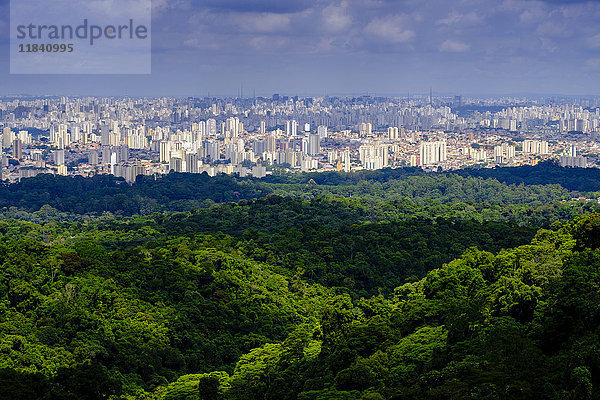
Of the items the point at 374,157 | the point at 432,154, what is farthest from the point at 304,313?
the point at 432,154

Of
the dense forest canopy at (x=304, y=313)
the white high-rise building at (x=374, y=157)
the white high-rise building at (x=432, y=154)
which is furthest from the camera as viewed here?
the white high-rise building at (x=432, y=154)

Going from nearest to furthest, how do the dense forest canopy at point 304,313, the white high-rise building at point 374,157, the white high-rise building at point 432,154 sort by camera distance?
the dense forest canopy at point 304,313, the white high-rise building at point 374,157, the white high-rise building at point 432,154

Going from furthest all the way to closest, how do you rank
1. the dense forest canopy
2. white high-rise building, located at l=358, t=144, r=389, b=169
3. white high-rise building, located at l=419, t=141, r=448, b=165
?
white high-rise building, located at l=419, t=141, r=448, b=165, white high-rise building, located at l=358, t=144, r=389, b=169, the dense forest canopy

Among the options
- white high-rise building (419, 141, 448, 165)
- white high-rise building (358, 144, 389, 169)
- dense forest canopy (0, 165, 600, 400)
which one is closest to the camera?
dense forest canopy (0, 165, 600, 400)

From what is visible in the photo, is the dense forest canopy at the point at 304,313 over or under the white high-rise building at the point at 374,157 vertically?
under

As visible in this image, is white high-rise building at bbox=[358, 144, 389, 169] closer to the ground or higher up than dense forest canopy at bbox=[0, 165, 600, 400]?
higher up

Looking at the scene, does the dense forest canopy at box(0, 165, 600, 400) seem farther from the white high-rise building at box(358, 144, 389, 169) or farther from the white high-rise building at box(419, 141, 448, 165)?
the white high-rise building at box(419, 141, 448, 165)

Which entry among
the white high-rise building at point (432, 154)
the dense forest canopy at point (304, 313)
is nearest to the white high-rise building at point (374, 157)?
the white high-rise building at point (432, 154)

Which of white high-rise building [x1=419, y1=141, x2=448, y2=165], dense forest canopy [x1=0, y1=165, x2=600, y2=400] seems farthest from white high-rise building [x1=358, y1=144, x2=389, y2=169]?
dense forest canopy [x1=0, y1=165, x2=600, y2=400]

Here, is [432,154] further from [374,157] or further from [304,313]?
[304,313]

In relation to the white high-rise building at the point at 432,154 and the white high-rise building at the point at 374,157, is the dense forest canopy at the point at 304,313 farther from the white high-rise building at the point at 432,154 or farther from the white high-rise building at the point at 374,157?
the white high-rise building at the point at 432,154
